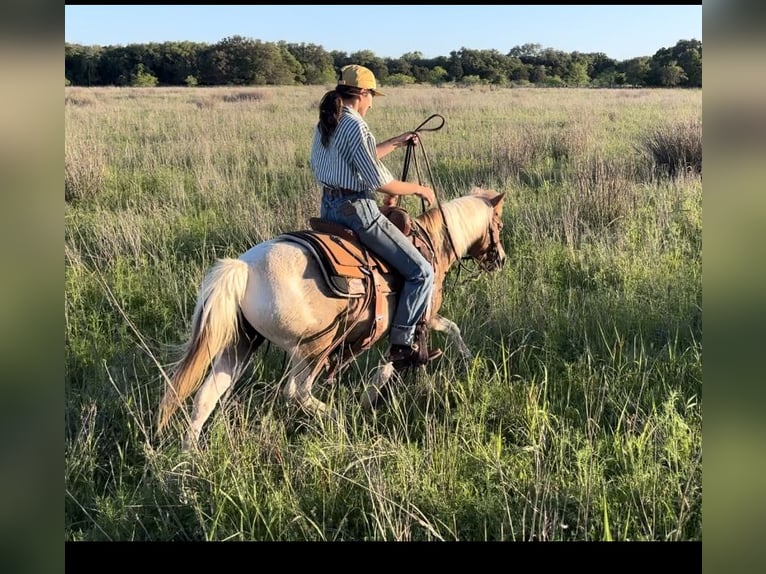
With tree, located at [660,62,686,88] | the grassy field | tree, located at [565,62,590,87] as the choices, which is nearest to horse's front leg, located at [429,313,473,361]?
the grassy field

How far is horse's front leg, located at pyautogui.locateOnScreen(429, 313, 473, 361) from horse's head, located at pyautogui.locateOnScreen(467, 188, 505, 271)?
1.93 ft

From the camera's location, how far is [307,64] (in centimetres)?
1099

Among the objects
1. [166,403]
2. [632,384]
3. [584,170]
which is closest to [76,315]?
[166,403]

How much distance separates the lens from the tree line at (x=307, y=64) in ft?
27.5

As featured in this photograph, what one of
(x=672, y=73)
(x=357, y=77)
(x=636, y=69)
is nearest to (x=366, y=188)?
(x=357, y=77)

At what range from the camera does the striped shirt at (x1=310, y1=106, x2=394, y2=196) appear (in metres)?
3.47

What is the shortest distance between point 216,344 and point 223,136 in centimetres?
874

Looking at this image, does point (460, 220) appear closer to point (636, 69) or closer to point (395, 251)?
point (395, 251)

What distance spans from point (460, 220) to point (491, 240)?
0.36 metres

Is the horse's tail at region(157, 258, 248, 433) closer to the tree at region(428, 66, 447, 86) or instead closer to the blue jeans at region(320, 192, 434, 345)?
the blue jeans at region(320, 192, 434, 345)

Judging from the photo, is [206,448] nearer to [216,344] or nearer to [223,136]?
[216,344]

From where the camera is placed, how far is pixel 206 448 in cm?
340
